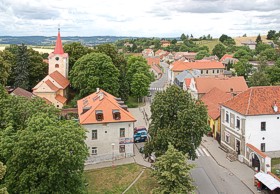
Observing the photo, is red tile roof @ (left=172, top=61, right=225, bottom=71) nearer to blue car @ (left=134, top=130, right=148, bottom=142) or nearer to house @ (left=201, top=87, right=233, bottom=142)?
house @ (left=201, top=87, right=233, bottom=142)

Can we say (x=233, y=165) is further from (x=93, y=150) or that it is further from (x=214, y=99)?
(x=214, y=99)

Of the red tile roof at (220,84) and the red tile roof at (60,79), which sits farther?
the red tile roof at (60,79)

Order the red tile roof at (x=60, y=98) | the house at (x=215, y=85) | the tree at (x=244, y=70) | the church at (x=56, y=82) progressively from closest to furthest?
the church at (x=56, y=82) → the red tile roof at (x=60, y=98) → the house at (x=215, y=85) → the tree at (x=244, y=70)

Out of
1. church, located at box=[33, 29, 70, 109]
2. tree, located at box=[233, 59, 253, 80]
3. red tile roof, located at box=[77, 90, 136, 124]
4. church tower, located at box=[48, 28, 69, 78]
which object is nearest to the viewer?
red tile roof, located at box=[77, 90, 136, 124]

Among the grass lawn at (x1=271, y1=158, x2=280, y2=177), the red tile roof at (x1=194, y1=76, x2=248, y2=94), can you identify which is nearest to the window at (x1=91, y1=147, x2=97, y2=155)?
the grass lawn at (x1=271, y1=158, x2=280, y2=177)

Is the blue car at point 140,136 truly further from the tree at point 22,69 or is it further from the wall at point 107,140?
the tree at point 22,69

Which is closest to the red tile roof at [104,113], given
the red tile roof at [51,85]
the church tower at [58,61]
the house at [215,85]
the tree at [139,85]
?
the red tile roof at [51,85]
